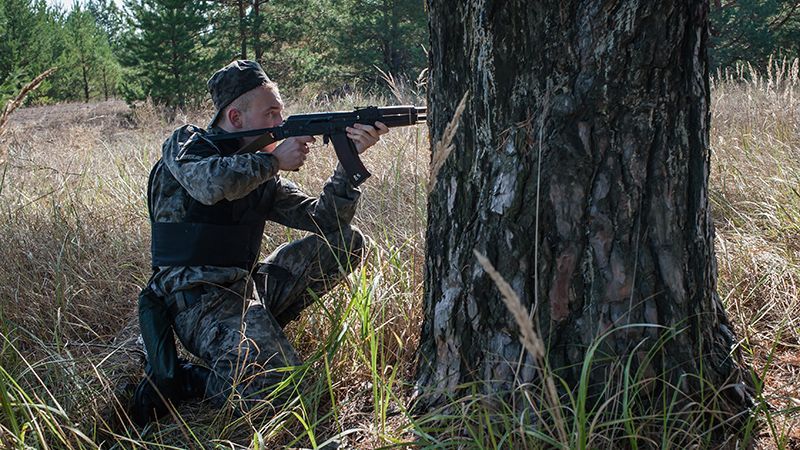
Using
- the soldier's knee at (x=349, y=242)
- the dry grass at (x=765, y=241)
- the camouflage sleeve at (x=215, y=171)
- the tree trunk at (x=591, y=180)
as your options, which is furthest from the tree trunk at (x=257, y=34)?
the tree trunk at (x=591, y=180)

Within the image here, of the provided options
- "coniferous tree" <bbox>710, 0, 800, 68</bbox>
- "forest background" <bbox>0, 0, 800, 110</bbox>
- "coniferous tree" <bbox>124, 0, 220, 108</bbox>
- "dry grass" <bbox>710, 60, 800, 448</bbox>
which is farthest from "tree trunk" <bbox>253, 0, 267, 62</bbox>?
"dry grass" <bbox>710, 60, 800, 448</bbox>

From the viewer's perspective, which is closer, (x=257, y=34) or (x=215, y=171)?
(x=215, y=171)

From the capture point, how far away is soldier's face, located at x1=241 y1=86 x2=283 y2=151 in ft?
9.43

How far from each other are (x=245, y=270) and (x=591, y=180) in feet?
5.07

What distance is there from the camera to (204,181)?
2562 millimetres

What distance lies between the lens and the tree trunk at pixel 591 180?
5.53ft

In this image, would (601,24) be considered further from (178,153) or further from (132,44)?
(132,44)

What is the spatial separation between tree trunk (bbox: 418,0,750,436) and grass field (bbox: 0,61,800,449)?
0.21 m

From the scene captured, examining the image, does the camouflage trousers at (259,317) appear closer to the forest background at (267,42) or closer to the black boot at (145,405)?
the black boot at (145,405)

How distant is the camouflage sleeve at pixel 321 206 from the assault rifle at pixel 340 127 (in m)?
0.08

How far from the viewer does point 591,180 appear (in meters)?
1.74

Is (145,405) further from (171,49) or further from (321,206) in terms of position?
(171,49)

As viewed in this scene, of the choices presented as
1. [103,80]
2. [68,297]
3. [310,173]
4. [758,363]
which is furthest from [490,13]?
[103,80]

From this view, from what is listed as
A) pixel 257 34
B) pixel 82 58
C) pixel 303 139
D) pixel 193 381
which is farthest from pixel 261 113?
pixel 82 58
